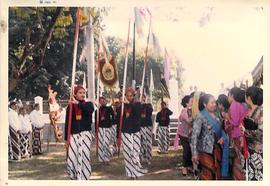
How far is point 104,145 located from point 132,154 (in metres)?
0.10

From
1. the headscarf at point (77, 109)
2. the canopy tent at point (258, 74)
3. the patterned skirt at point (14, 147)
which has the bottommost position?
the patterned skirt at point (14, 147)

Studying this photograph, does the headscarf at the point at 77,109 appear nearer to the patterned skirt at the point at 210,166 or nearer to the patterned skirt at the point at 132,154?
the patterned skirt at the point at 132,154

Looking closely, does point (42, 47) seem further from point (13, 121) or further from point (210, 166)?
point (210, 166)

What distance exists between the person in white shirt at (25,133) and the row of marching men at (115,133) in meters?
0.13

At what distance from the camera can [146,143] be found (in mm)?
1903

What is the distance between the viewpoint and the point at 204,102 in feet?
6.22

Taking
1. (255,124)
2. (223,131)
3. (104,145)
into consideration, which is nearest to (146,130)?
(104,145)

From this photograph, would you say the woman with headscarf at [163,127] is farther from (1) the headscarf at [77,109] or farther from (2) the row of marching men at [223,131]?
(1) the headscarf at [77,109]

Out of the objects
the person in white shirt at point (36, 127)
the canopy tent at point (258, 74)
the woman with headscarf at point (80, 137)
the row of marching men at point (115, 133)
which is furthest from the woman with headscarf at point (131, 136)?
the canopy tent at point (258, 74)

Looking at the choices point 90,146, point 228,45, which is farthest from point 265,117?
point 90,146

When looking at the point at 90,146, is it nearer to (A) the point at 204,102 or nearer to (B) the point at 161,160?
(B) the point at 161,160

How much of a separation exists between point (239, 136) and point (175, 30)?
0.41 meters

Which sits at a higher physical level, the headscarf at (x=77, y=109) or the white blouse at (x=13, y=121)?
the headscarf at (x=77, y=109)

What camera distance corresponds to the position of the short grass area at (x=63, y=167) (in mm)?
1897
